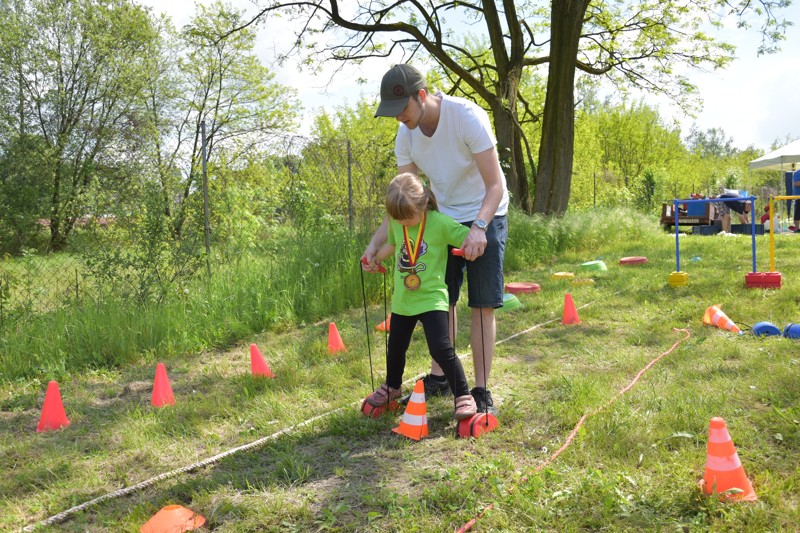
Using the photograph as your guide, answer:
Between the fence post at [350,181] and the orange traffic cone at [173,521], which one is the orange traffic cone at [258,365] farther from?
the fence post at [350,181]

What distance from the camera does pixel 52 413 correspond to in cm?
364

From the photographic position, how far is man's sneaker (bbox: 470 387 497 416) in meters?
3.12

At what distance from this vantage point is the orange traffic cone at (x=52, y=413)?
3.61m

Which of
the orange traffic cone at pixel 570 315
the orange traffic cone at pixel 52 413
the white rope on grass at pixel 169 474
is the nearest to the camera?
the white rope on grass at pixel 169 474

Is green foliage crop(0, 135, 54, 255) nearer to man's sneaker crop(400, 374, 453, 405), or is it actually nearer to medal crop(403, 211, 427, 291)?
man's sneaker crop(400, 374, 453, 405)

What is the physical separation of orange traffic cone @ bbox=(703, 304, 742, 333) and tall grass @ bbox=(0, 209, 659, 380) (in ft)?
11.9

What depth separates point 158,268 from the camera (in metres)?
5.98

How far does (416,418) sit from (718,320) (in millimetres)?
3164

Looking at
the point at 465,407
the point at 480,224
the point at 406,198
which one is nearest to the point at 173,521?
the point at 465,407

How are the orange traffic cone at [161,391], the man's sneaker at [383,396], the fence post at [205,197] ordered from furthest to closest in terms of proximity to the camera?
the fence post at [205,197] < the orange traffic cone at [161,391] < the man's sneaker at [383,396]

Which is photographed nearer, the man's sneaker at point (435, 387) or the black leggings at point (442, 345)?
the black leggings at point (442, 345)

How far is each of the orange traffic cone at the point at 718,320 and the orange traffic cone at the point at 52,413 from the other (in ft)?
15.8

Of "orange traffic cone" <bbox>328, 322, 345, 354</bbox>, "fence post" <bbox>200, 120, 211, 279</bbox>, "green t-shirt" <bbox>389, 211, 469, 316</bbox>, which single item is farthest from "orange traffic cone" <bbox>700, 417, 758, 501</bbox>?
"fence post" <bbox>200, 120, 211, 279</bbox>

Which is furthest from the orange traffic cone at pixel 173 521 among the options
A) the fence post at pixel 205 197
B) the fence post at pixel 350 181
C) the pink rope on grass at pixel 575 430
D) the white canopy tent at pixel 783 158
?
the white canopy tent at pixel 783 158
